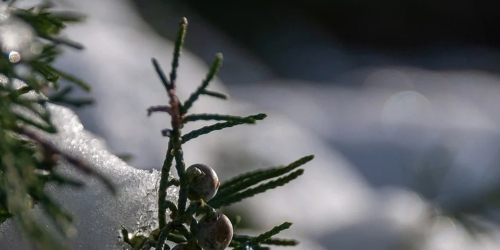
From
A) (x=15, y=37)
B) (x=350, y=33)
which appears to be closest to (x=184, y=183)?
(x=15, y=37)

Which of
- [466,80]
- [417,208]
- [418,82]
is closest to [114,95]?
[417,208]

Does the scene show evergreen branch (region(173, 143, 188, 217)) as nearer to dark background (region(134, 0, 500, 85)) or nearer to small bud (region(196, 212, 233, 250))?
small bud (region(196, 212, 233, 250))

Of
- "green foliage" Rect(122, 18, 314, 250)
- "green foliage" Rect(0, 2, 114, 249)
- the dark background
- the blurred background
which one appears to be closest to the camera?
"green foliage" Rect(0, 2, 114, 249)

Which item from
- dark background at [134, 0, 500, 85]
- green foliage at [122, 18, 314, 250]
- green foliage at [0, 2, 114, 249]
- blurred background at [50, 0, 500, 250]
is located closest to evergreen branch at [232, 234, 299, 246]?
green foliage at [122, 18, 314, 250]

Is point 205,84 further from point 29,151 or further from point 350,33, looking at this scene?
point 350,33

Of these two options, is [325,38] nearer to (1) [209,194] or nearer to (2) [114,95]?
(2) [114,95]

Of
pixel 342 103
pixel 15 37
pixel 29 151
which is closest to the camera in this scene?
pixel 29 151
